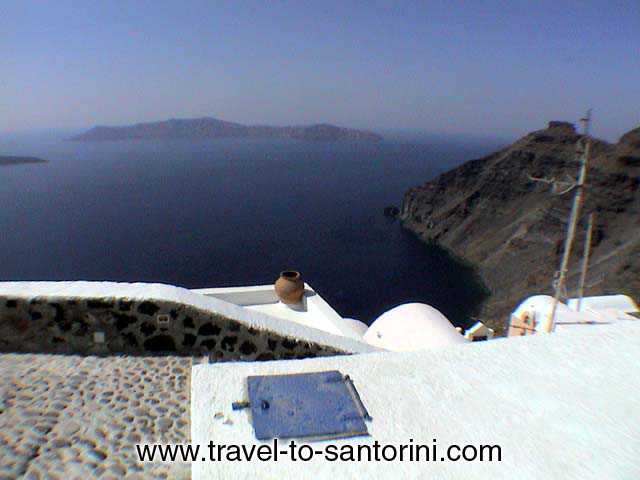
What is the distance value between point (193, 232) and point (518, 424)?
214ft

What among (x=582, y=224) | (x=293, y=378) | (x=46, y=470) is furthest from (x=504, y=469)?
(x=582, y=224)

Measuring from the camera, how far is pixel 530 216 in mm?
56312

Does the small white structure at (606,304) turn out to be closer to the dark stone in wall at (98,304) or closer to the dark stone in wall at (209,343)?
the dark stone in wall at (209,343)

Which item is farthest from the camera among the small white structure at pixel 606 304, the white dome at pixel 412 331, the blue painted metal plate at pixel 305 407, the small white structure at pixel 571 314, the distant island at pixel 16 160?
the distant island at pixel 16 160

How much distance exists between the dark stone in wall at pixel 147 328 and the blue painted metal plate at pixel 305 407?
4.87 ft

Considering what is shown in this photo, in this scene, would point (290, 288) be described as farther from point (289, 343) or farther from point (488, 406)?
point (488, 406)

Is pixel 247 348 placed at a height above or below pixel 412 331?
above

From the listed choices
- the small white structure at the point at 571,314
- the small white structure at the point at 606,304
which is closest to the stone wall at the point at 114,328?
the small white structure at the point at 571,314

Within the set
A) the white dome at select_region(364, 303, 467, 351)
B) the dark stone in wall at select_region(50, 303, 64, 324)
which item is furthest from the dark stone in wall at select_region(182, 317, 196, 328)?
the white dome at select_region(364, 303, 467, 351)

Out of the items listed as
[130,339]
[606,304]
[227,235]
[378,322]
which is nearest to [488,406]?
[130,339]

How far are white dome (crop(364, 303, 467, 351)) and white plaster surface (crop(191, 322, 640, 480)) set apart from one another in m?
5.16

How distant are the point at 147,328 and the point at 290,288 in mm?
5724

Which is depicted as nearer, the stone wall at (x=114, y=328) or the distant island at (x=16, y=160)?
the stone wall at (x=114, y=328)

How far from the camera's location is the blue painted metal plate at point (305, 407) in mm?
3096
